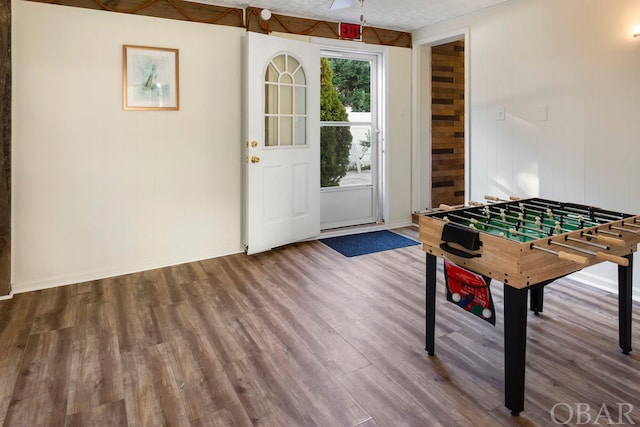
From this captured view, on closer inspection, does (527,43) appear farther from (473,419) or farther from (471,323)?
(473,419)

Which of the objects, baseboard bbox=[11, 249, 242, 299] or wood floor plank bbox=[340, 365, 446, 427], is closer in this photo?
wood floor plank bbox=[340, 365, 446, 427]

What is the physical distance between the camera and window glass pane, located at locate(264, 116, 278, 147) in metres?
4.04

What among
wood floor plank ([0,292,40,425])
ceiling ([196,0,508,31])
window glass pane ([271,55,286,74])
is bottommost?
wood floor plank ([0,292,40,425])

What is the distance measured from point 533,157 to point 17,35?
4.18m

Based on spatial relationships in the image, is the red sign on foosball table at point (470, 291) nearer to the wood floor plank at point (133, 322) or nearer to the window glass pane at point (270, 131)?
the wood floor plank at point (133, 322)

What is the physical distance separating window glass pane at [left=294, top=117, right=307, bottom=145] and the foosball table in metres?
2.25

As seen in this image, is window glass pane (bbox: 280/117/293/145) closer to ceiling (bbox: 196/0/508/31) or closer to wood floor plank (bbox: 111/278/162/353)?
ceiling (bbox: 196/0/508/31)

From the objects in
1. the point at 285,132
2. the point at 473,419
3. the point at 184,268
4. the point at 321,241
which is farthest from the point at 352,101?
the point at 473,419

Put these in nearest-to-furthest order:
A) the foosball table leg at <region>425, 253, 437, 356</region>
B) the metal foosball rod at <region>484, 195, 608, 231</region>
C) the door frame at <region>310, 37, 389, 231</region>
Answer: the metal foosball rod at <region>484, 195, 608, 231</region>, the foosball table leg at <region>425, 253, 437, 356</region>, the door frame at <region>310, 37, 389, 231</region>

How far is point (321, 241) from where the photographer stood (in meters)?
4.58

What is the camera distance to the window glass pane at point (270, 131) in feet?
13.3

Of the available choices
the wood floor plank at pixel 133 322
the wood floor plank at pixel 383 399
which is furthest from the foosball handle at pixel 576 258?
the wood floor plank at pixel 133 322

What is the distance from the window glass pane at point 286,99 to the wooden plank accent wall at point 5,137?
2156 millimetres

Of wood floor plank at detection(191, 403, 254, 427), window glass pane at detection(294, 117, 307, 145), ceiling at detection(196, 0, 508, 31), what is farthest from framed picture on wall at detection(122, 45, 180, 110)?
wood floor plank at detection(191, 403, 254, 427)
